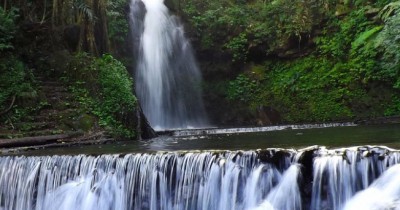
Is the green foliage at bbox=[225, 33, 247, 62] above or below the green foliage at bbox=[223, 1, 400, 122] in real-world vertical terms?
above

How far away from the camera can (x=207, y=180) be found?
718 centimetres

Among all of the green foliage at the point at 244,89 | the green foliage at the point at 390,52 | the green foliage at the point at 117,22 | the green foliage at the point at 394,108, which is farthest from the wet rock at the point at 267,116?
the green foliage at the point at 117,22

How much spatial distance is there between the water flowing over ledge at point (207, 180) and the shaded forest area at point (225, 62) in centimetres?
339

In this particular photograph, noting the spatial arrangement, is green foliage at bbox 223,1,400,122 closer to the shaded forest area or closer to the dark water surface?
the shaded forest area

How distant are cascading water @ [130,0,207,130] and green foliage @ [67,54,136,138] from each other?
453 cm

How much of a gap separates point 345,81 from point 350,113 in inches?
49.5

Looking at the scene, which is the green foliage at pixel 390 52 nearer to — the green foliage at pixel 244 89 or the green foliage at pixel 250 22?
the green foliage at pixel 250 22

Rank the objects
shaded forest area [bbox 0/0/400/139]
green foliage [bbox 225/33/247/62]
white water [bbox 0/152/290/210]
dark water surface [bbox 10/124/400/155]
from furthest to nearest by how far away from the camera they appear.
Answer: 1. green foliage [bbox 225/33/247/62]
2. shaded forest area [bbox 0/0/400/139]
3. dark water surface [bbox 10/124/400/155]
4. white water [bbox 0/152/290/210]

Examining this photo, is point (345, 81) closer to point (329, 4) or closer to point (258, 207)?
point (329, 4)

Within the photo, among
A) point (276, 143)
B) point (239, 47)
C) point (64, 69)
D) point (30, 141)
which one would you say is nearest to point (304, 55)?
point (239, 47)

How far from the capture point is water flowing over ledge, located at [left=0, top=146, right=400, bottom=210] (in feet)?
20.5

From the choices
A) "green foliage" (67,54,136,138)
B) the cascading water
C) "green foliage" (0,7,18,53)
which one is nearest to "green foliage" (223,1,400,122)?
the cascading water

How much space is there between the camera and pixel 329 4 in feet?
58.1

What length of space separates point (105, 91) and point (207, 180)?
6954 mm
